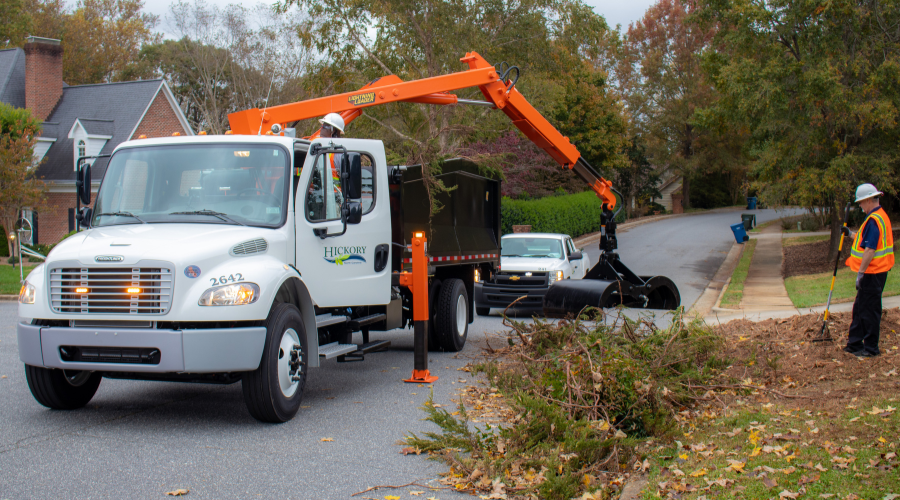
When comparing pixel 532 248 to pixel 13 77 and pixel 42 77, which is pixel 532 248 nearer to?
pixel 42 77

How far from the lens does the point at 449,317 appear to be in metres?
10.2

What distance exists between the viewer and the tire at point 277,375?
613 cm

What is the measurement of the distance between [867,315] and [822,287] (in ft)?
32.2

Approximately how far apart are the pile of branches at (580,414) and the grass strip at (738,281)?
8.44m

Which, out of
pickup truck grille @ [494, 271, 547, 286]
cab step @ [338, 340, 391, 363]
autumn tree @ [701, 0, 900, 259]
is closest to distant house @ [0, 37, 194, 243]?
pickup truck grille @ [494, 271, 547, 286]

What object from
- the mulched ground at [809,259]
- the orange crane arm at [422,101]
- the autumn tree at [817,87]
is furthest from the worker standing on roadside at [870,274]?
the mulched ground at [809,259]

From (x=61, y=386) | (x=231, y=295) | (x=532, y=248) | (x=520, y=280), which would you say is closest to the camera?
(x=231, y=295)

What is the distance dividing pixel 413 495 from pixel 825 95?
18345 millimetres

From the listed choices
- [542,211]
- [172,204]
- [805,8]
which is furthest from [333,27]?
[172,204]

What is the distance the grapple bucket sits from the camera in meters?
10.5

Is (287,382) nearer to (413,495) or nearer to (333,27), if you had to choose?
(413,495)

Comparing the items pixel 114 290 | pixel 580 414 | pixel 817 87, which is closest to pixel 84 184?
pixel 114 290

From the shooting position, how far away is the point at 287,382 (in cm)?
649

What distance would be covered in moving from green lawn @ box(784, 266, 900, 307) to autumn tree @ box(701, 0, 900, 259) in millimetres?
2489
